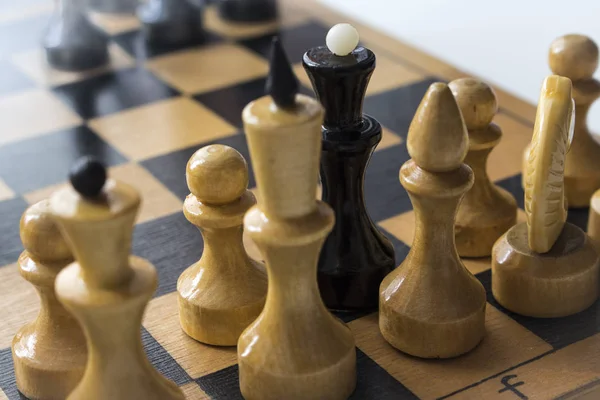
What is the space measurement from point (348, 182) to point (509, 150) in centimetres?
35

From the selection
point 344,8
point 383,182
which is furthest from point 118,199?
point 344,8

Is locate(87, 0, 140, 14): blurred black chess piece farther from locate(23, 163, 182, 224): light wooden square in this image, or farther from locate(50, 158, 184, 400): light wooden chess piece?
locate(50, 158, 184, 400): light wooden chess piece

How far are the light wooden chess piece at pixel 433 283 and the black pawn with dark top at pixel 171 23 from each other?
0.79m

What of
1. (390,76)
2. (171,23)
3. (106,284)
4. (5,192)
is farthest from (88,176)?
(171,23)

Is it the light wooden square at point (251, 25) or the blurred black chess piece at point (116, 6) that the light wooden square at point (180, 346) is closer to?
the light wooden square at point (251, 25)

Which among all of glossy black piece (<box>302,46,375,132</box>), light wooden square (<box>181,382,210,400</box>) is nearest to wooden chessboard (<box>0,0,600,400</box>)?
light wooden square (<box>181,382,210,400</box>)

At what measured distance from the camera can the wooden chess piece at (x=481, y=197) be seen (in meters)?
0.90

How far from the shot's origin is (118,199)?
0.65m

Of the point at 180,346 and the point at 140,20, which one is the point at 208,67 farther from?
the point at 180,346

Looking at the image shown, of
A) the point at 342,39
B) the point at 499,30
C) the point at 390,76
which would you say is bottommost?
the point at 499,30

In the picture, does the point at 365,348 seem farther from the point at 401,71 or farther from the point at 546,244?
the point at 401,71

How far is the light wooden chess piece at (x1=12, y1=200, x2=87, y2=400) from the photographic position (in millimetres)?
744

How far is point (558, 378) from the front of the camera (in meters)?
0.78

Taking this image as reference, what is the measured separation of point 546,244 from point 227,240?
0.27m
